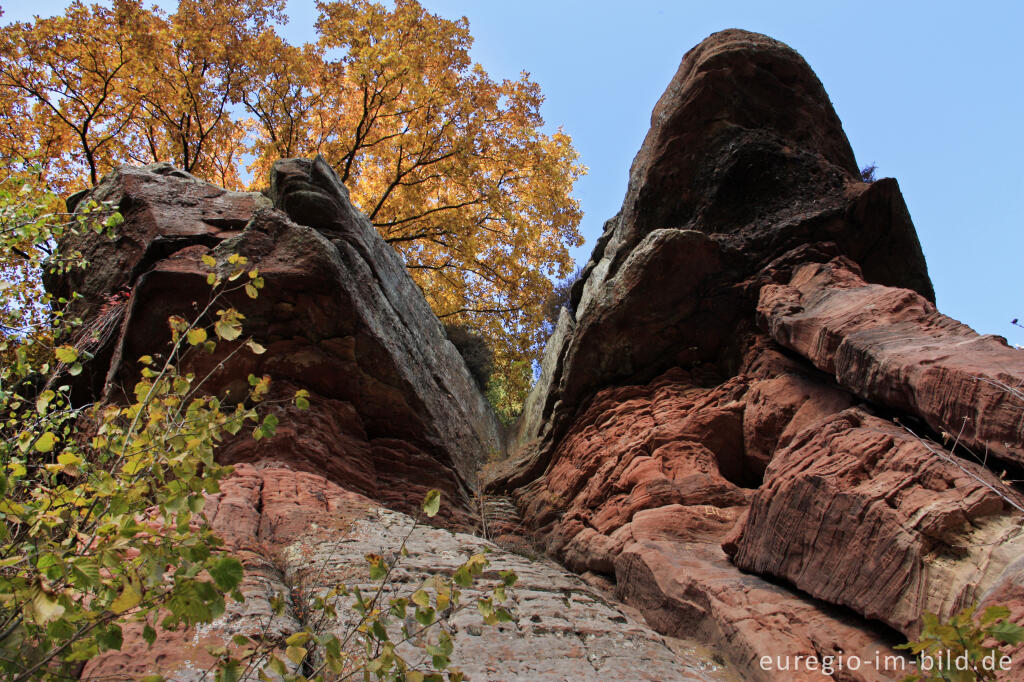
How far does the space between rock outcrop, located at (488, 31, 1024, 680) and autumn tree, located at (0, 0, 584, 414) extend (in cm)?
501

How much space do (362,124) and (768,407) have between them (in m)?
12.1

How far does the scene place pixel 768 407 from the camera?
743cm

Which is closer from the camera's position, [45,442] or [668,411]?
[45,442]

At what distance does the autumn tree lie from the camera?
14.1 metres

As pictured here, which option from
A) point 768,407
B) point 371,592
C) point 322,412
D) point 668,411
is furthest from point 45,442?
point 668,411

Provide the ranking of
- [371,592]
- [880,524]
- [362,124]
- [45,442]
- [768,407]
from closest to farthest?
[45,442] < [880,524] < [371,592] < [768,407] < [362,124]

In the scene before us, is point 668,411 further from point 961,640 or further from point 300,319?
point 961,640

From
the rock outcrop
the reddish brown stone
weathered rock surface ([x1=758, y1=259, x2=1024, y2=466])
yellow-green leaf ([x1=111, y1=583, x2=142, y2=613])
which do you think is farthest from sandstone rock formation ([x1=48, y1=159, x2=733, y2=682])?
weathered rock surface ([x1=758, y1=259, x2=1024, y2=466])

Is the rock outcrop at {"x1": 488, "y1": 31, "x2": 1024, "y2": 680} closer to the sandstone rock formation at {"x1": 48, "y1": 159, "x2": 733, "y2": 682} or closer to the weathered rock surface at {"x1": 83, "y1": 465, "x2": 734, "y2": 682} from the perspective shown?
the weathered rock surface at {"x1": 83, "y1": 465, "x2": 734, "y2": 682}

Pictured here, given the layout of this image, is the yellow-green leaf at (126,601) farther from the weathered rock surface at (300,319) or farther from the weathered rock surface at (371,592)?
the weathered rock surface at (300,319)

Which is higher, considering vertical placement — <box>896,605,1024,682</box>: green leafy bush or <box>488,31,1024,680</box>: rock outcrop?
<box>488,31,1024,680</box>: rock outcrop

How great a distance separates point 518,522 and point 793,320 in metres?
4.83

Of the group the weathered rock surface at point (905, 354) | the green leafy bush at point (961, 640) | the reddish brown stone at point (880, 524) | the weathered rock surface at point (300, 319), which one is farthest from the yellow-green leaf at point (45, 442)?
the weathered rock surface at point (300, 319)

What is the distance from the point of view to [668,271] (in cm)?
914
